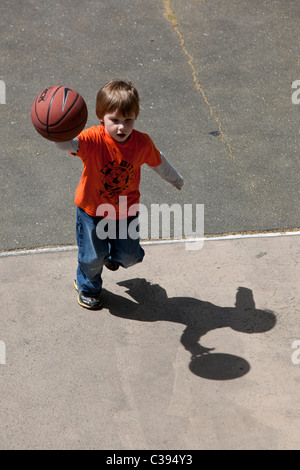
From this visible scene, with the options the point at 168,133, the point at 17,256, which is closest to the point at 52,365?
the point at 17,256

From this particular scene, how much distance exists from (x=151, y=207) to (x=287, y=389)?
2.29 metres

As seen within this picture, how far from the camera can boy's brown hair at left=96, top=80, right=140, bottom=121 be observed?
4.46m

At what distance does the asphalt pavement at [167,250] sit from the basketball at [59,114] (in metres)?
1.51


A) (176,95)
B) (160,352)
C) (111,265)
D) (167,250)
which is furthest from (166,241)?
(176,95)

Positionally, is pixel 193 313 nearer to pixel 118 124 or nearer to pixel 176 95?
pixel 118 124

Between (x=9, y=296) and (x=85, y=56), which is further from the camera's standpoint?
(x=85, y=56)

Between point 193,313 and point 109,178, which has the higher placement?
point 109,178

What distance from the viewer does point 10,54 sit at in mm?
8094

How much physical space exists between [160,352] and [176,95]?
3.63 metres

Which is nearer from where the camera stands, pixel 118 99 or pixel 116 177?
pixel 118 99

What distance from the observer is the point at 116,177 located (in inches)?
186

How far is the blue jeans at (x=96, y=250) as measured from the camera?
194 inches

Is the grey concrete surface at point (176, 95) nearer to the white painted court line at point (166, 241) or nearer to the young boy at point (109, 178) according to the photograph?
the white painted court line at point (166, 241)
